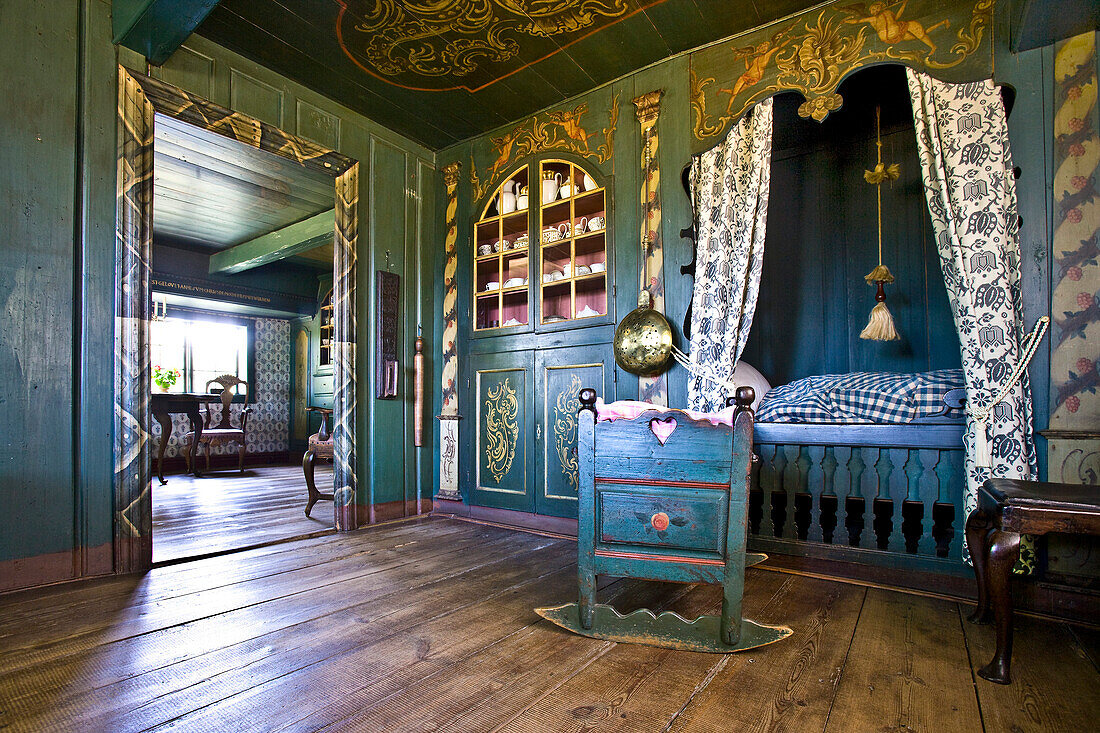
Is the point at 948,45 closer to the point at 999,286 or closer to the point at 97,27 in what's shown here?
the point at 999,286

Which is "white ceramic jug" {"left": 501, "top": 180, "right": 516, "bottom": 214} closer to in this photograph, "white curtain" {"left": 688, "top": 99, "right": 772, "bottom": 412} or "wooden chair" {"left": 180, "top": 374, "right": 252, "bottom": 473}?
"white curtain" {"left": 688, "top": 99, "right": 772, "bottom": 412}

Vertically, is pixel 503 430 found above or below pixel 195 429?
above

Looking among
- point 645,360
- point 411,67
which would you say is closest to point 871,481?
point 645,360

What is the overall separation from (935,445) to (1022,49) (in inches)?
72.8

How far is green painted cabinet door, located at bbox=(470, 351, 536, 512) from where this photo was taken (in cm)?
393

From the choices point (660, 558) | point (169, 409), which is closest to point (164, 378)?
point (169, 409)

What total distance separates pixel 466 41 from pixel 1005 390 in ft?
11.1

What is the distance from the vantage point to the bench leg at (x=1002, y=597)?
5.34 feet

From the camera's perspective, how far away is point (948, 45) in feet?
8.34

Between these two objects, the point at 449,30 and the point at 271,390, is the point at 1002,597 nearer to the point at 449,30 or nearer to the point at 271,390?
the point at 449,30

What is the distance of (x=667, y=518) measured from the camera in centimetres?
188

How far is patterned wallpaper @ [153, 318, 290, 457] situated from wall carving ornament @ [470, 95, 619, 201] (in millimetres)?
6317

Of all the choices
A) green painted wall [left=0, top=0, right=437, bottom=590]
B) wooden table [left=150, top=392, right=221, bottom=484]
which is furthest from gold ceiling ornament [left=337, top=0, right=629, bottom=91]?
wooden table [left=150, top=392, right=221, bottom=484]

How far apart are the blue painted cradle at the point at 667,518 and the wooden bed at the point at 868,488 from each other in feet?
3.56
